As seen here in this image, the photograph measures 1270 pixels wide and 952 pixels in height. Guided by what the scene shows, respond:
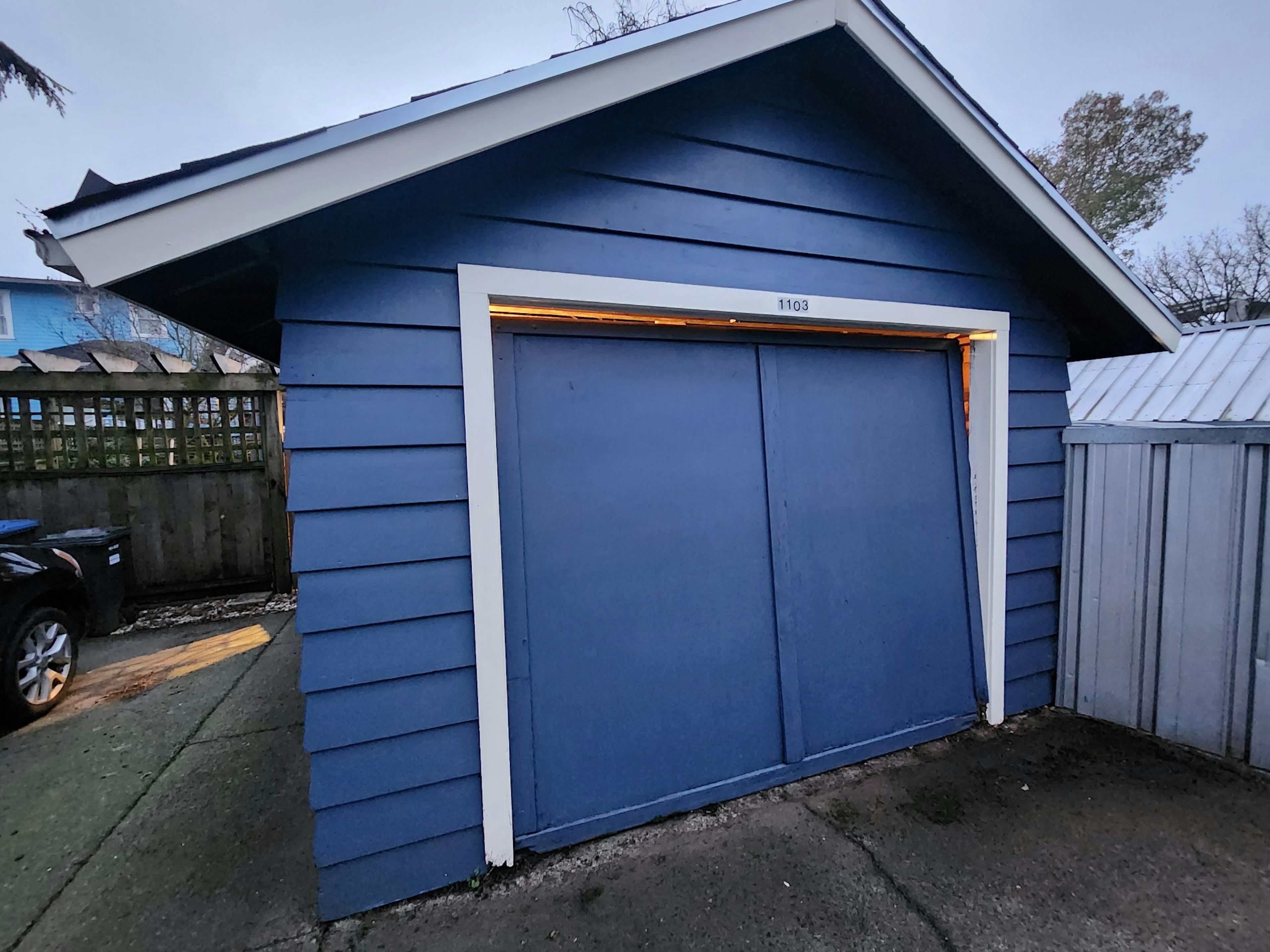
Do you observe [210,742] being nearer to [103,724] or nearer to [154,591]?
[103,724]

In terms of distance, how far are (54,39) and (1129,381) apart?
435 inches

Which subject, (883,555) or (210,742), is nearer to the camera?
(883,555)

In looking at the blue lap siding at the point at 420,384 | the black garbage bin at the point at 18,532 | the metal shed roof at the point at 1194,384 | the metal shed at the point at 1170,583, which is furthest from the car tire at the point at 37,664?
the metal shed roof at the point at 1194,384

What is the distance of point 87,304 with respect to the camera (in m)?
13.5

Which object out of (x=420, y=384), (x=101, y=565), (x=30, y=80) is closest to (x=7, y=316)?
(x=30, y=80)

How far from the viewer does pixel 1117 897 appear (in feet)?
5.74

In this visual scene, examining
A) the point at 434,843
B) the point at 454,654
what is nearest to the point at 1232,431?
the point at 454,654

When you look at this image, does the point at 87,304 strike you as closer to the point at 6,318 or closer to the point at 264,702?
the point at 6,318

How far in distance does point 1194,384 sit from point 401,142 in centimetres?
624

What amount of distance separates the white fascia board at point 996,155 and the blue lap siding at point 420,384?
332 millimetres

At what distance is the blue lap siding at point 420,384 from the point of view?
167cm

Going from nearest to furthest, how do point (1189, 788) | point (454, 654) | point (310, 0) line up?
point (454, 654) < point (1189, 788) < point (310, 0)

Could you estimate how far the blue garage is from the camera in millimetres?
1678

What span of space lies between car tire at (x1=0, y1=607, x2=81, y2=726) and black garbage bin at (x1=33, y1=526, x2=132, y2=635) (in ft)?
3.51
